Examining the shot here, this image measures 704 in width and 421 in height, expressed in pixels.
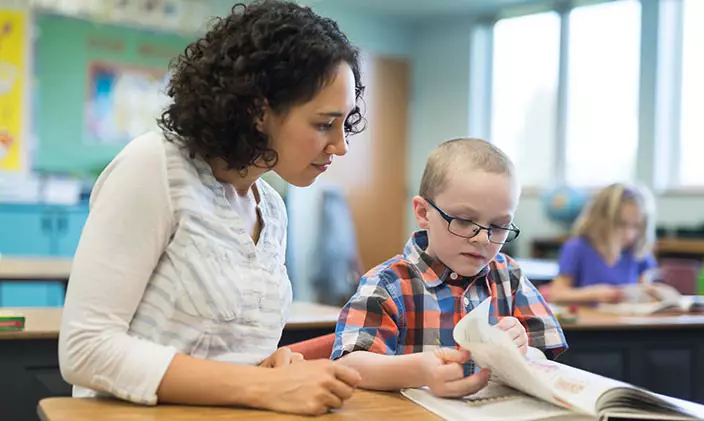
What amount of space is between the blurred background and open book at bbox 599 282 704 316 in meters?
2.98

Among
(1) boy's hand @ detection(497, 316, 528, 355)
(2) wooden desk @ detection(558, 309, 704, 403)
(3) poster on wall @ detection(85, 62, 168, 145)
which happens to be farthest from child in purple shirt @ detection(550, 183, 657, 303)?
(3) poster on wall @ detection(85, 62, 168, 145)

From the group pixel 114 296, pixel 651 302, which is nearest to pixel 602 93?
pixel 651 302

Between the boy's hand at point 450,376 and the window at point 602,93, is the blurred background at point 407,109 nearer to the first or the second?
the window at point 602,93

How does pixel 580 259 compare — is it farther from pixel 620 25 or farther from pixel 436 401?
pixel 620 25

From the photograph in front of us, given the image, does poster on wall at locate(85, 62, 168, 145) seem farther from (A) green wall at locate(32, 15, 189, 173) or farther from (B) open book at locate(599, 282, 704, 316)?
(B) open book at locate(599, 282, 704, 316)

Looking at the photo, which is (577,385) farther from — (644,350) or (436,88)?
(436,88)

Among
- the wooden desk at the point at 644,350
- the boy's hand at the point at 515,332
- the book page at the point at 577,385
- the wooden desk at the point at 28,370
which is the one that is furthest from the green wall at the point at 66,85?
the book page at the point at 577,385

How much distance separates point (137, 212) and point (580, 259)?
9.67ft

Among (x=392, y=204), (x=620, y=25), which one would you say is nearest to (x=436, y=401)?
(x=620, y=25)

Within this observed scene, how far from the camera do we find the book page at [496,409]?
3.67 ft

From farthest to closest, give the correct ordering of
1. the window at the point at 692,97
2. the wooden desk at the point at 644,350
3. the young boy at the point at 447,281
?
the window at the point at 692,97, the wooden desk at the point at 644,350, the young boy at the point at 447,281

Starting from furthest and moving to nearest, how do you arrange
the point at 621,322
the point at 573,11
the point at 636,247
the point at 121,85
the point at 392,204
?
the point at 392,204
the point at 573,11
the point at 121,85
the point at 636,247
the point at 621,322

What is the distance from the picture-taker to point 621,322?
2617 mm

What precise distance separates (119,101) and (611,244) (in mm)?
4655
